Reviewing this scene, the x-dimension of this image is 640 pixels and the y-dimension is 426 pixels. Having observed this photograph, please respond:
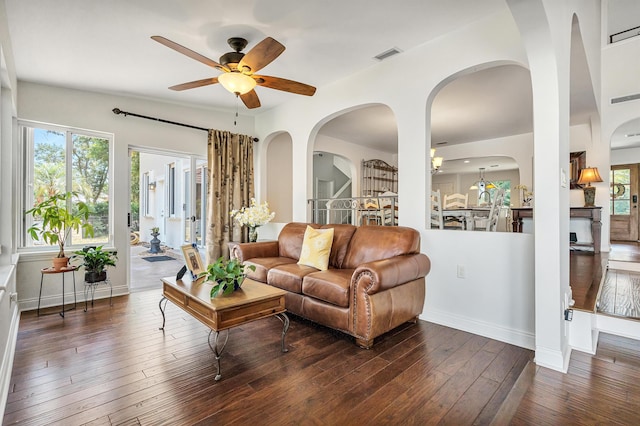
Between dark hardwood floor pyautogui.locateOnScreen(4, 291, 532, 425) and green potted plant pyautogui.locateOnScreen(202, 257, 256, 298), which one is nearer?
dark hardwood floor pyautogui.locateOnScreen(4, 291, 532, 425)

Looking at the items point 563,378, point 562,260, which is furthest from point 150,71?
point 563,378

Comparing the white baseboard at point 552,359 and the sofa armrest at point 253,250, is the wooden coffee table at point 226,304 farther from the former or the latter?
the white baseboard at point 552,359

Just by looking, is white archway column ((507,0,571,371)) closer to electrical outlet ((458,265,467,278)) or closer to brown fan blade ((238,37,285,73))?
electrical outlet ((458,265,467,278))

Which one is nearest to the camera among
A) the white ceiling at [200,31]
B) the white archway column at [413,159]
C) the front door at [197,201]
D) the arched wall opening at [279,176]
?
the white ceiling at [200,31]

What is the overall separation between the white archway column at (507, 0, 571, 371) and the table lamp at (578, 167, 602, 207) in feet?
12.0

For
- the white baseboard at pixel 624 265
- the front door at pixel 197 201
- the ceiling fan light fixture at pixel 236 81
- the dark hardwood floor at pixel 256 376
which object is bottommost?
the dark hardwood floor at pixel 256 376

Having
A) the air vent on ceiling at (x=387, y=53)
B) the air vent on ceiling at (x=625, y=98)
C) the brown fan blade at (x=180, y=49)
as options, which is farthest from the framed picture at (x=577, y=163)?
the brown fan blade at (x=180, y=49)

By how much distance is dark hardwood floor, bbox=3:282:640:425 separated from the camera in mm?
1707

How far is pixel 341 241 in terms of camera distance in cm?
361

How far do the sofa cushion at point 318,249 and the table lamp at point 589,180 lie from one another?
4.40 meters

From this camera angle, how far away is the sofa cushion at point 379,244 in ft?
9.87

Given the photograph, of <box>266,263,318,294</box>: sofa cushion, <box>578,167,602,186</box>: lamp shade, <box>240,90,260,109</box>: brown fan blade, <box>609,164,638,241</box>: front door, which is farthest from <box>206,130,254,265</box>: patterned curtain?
<box>609,164,638,241</box>: front door

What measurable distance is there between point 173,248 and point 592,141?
905cm

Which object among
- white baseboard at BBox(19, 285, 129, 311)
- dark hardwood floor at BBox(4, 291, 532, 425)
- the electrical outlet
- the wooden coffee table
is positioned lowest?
dark hardwood floor at BBox(4, 291, 532, 425)
